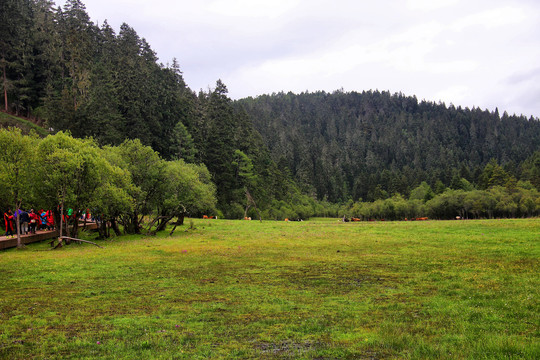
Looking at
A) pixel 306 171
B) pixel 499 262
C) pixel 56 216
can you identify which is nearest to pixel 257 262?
pixel 499 262

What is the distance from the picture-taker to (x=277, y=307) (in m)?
12.8

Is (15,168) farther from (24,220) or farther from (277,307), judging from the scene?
(277,307)

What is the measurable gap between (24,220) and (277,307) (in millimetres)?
33680

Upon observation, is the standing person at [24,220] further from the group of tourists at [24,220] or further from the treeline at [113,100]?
the treeline at [113,100]

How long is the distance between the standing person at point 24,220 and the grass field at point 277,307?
44.4 ft

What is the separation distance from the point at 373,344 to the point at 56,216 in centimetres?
3361

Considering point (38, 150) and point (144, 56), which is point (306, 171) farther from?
point (38, 150)

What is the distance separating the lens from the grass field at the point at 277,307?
904cm

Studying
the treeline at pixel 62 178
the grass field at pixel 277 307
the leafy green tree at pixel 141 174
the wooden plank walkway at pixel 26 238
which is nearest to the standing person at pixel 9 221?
the treeline at pixel 62 178

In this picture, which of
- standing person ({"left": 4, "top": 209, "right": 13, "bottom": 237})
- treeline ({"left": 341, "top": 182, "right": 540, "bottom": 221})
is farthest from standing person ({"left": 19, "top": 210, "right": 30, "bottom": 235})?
treeline ({"left": 341, "top": 182, "right": 540, "bottom": 221})

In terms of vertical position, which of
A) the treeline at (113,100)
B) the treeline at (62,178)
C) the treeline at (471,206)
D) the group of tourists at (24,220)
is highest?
the treeline at (113,100)

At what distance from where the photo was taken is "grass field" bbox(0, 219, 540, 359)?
29.7 feet

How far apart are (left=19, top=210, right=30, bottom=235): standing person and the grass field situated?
1354 centimetres

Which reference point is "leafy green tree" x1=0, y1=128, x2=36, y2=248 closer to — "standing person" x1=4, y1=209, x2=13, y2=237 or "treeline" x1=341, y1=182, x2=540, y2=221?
"standing person" x1=4, y1=209, x2=13, y2=237
